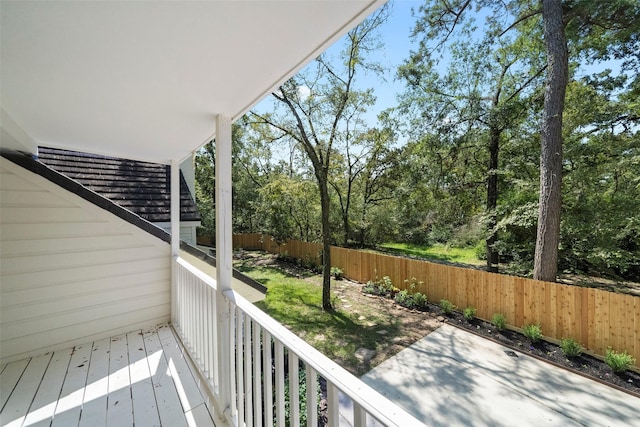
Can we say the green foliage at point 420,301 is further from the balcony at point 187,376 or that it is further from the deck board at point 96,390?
the deck board at point 96,390

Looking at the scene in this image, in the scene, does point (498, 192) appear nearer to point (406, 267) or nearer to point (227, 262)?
point (406, 267)

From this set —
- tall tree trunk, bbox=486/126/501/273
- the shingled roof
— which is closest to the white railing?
the shingled roof

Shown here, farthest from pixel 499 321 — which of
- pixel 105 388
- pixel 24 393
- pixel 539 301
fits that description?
pixel 24 393

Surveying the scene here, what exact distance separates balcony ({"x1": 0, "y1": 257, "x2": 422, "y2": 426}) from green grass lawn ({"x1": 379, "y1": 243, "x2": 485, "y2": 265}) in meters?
10.3

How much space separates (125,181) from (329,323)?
4843 millimetres

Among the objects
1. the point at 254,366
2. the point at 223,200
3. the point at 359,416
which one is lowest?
the point at 254,366

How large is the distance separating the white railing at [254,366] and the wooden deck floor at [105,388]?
200 millimetres

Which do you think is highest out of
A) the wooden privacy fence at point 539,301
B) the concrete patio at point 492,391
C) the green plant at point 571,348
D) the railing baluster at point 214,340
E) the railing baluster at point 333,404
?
the railing baluster at point 333,404

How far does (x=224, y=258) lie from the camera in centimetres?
184

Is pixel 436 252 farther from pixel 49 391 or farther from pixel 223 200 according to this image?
pixel 49 391

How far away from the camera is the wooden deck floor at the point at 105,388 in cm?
186

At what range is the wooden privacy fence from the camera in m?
3.80

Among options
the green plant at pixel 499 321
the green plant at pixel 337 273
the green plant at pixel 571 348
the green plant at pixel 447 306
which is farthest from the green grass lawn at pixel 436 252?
the green plant at pixel 571 348

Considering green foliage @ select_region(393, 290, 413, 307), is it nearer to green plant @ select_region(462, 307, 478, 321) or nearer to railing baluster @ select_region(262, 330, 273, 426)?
green plant @ select_region(462, 307, 478, 321)
